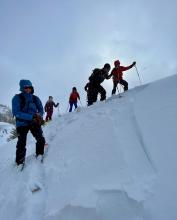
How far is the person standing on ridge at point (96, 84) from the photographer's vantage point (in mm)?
11617

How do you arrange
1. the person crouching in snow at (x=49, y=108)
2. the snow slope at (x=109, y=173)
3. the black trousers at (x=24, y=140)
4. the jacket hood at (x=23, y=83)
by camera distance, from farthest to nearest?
the person crouching in snow at (x=49, y=108)
the jacket hood at (x=23, y=83)
the black trousers at (x=24, y=140)
the snow slope at (x=109, y=173)

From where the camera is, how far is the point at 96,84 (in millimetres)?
11891

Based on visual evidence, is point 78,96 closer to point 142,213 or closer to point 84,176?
point 84,176

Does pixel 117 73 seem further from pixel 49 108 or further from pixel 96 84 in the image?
pixel 49 108

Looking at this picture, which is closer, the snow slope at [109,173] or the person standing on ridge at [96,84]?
the snow slope at [109,173]

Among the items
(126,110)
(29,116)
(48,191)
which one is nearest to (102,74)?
(126,110)

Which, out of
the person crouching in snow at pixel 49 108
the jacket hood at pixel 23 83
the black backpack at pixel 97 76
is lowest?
the jacket hood at pixel 23 83

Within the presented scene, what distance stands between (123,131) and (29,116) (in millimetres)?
2446

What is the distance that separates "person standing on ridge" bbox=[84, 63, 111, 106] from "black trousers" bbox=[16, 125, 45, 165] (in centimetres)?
491

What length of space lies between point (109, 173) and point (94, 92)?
7.12m

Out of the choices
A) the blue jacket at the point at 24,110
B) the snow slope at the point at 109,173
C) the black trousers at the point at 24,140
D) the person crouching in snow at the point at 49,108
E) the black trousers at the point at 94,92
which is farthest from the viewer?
the person crouching in snow at the point at 49,108

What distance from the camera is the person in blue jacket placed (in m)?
7.12

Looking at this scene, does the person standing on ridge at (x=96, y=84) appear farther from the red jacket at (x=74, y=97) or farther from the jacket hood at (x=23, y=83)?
the jacket hood at (x=23, y=83)

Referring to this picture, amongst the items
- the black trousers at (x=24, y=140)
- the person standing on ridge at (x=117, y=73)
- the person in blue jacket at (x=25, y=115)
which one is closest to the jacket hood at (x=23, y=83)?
the person in blue jacket at (x=25, y=115)
